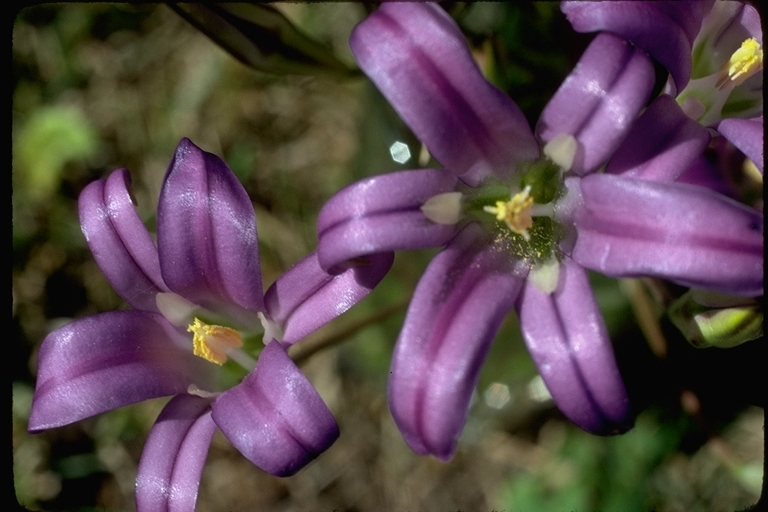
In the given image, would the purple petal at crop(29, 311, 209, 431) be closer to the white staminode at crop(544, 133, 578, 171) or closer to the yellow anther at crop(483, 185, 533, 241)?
the yellow anther at crop(483, 185, 533, 241)

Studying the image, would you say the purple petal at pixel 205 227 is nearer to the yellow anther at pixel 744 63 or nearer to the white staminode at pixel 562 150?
the white staminode at pixel 562 150

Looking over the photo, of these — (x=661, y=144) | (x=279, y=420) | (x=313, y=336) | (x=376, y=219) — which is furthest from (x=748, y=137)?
(x=313, y=336)

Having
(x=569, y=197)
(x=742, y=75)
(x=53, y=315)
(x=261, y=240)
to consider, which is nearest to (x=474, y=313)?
(x=569, y=197)

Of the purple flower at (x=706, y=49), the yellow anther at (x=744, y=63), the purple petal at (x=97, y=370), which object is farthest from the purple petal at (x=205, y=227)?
the yellow anther at (x=744, y=63)

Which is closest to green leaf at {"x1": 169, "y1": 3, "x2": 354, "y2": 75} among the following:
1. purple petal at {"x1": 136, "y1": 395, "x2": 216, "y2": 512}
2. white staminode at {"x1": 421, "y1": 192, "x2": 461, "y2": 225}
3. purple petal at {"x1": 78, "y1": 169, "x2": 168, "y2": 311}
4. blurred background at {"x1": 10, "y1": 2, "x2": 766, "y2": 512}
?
blurred background at {"x1": 10, "y1": 2, "x2": 766, "y2": 512}

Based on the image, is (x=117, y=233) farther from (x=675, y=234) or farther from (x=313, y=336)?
(x=313, y=336)

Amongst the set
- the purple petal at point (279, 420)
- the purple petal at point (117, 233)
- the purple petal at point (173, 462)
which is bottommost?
the purple petal at point (173, 462)
